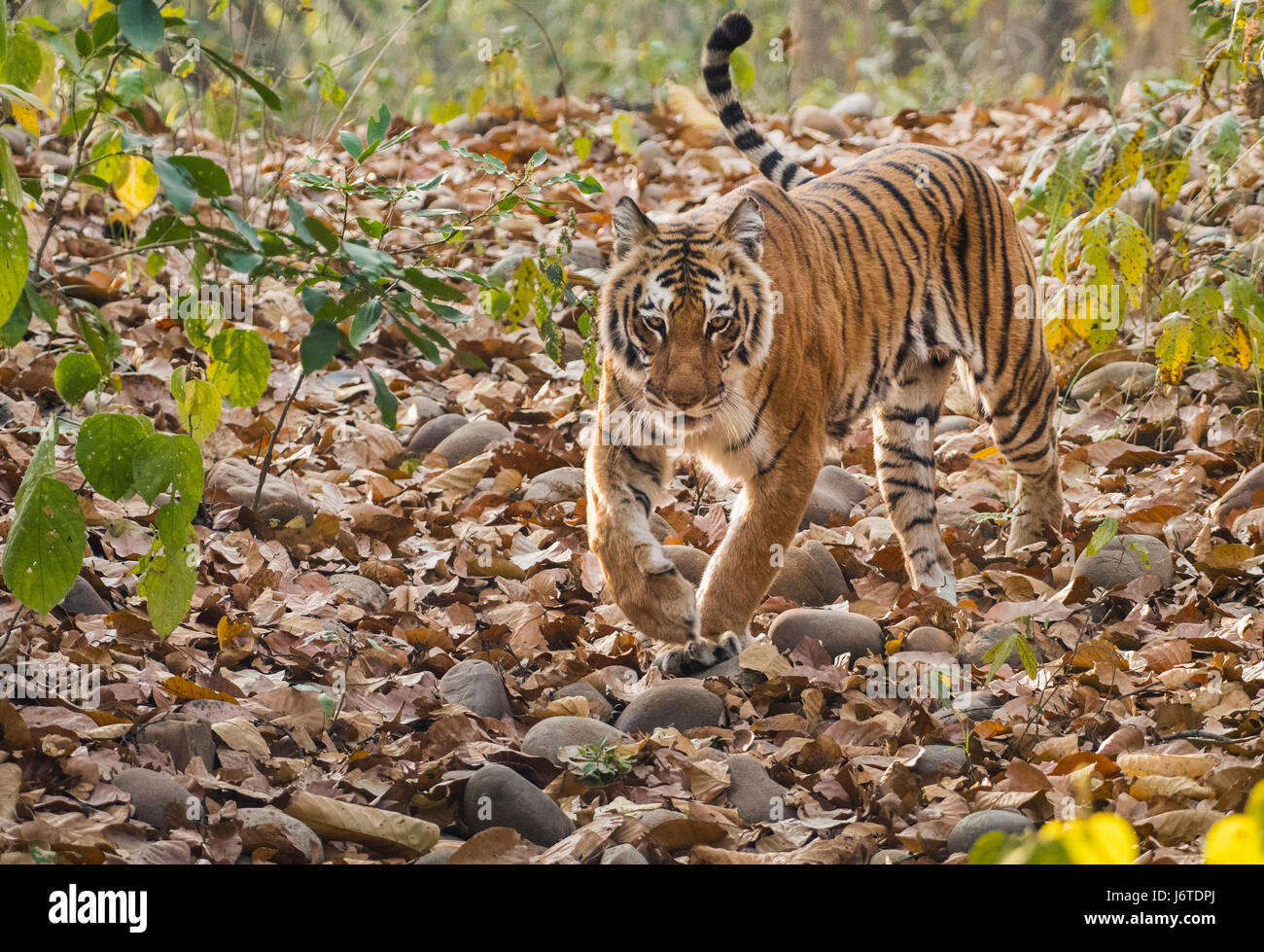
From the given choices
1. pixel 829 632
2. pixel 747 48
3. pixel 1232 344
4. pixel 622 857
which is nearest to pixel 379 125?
pixel 622 857

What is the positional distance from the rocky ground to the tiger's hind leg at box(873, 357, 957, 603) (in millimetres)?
118

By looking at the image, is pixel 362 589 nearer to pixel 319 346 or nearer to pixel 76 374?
pixel 76 374

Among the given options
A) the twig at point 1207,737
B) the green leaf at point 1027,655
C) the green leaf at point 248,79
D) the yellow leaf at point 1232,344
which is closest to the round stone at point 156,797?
the green leaf at point 248,79

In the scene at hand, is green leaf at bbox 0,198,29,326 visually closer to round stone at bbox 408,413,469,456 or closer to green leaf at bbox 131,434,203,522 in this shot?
green leaf at bbox 131,434,203,522

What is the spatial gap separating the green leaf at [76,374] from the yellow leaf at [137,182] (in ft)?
4.00

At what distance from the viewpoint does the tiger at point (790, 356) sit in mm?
3740

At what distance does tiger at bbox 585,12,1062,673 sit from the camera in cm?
374

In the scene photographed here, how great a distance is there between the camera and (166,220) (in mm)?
2477

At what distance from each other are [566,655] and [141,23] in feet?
7.19

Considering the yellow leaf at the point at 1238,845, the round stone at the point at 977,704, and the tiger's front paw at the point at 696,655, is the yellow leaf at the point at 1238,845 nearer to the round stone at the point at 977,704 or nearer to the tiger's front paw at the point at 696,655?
the round stone at the point at 977,704

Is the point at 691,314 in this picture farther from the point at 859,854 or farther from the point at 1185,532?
the point at 1185,532
